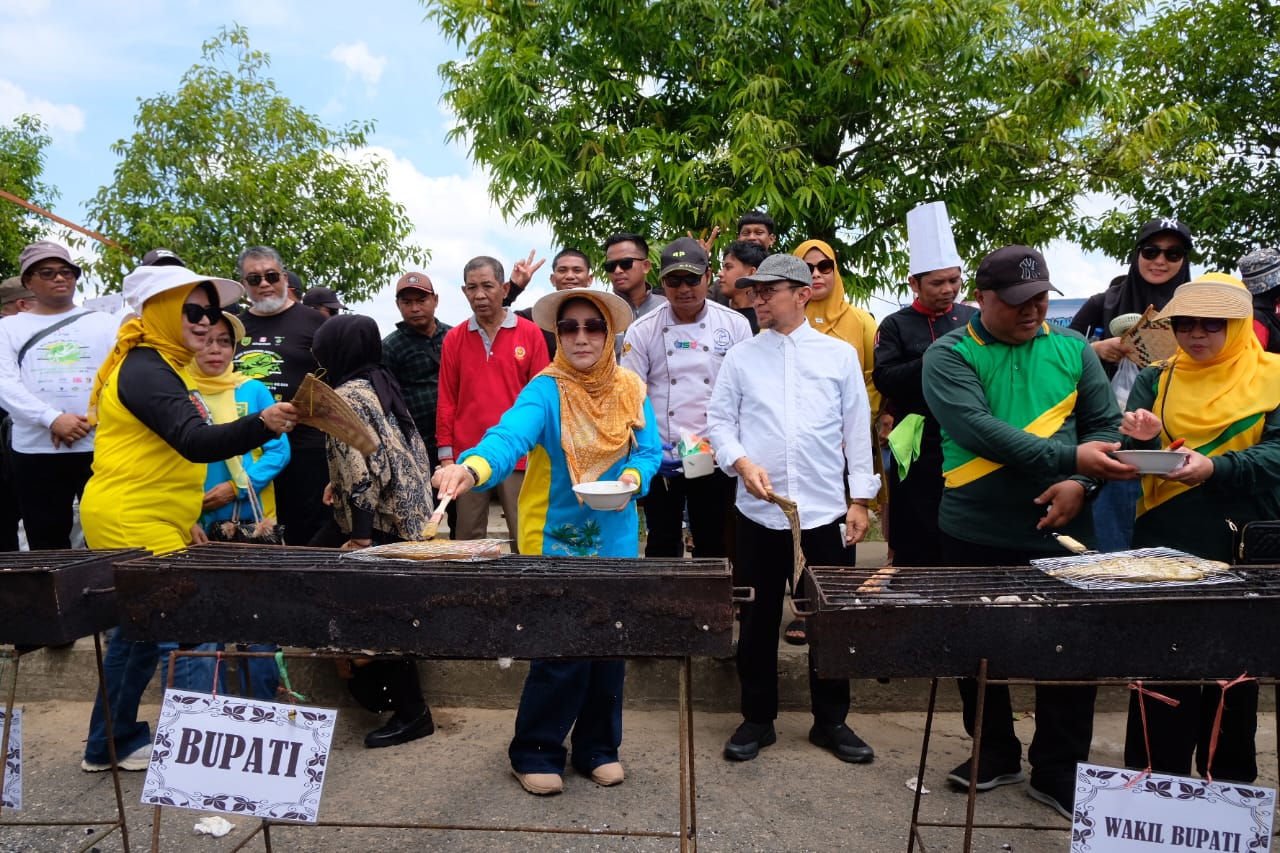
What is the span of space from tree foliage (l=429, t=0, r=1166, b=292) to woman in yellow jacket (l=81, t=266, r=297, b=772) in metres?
7.41

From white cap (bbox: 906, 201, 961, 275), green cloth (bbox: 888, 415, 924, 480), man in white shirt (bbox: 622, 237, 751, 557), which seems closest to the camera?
green cloth (bbox: 888, 415, 924, 480)

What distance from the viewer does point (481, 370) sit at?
492 centimetres

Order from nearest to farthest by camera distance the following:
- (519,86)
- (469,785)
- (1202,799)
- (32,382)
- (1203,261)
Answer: (1202,799) < (469,785) < (32,382) < (519,86) < (1203,261)

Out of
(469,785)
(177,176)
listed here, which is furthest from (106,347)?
(177,176)

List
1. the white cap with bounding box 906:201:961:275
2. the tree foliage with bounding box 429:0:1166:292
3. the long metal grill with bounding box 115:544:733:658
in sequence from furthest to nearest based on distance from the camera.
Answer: the tree foliage with bounding box 429:0:1166:292
the white cap with bounding box 906:201:961:275
the long metal grill with bounding box 115:544:733:658

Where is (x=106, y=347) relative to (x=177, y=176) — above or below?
below

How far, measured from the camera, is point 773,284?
11.7 ft

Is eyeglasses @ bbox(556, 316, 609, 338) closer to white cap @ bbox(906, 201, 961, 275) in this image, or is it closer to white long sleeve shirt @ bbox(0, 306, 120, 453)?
white cap @ bbox(906, 201, 961, 275)

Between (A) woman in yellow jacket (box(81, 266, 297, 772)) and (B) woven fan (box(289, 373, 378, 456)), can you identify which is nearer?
(B) woven fan (box(289, 373, 378, 456))

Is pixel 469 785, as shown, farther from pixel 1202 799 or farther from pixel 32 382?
pixel 32 382

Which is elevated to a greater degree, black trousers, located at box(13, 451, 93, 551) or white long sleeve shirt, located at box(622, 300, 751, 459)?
white long sleeve shirt, located at box(622, 300, 751, 459)

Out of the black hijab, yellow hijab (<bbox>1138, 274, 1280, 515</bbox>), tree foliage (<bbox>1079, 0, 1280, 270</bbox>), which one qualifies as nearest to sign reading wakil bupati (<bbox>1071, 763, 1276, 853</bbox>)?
yellow hijab (<bbox>1138, 274, 1280, 515</bbox>)

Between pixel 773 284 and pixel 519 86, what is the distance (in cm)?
828

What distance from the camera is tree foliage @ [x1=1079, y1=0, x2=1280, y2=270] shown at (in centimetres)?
1221
